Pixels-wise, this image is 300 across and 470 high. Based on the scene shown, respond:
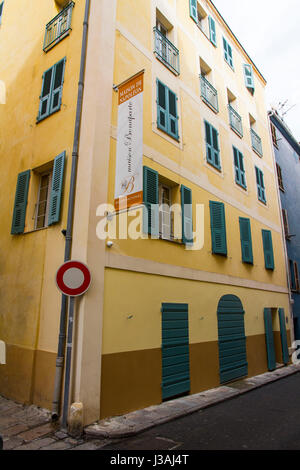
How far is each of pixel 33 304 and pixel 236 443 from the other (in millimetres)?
4340

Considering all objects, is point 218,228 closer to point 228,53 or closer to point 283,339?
point 283,339

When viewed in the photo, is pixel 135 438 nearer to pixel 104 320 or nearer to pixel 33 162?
pixel 104 320

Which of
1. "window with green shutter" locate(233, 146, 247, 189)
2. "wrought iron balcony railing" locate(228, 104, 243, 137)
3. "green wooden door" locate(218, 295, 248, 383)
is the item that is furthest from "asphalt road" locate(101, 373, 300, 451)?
"wrought iron balcony railing" locate(228, 104, 243, 137)

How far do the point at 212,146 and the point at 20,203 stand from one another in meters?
6.29

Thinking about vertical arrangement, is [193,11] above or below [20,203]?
above

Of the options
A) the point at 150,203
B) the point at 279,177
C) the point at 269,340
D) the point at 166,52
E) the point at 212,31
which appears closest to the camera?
the point at 150,203

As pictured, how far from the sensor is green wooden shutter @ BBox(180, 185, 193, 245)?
807cm

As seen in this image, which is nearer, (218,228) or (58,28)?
(58,28)

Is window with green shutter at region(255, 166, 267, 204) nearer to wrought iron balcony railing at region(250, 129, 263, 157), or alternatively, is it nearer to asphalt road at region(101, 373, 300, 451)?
wrought iron balcony railing at region(250, 129, 263, 157)

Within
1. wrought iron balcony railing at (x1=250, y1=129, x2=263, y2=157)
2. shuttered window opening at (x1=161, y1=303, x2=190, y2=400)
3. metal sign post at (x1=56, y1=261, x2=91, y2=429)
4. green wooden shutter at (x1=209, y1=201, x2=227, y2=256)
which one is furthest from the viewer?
wrought iron balcony railing at (x1=250, y1=129, x2=263, y2=157)

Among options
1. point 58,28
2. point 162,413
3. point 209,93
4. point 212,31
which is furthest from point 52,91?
point 212,31

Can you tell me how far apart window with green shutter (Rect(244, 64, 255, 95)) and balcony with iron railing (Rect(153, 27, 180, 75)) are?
20.5 feet

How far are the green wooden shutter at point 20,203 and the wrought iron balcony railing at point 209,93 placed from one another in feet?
21.2

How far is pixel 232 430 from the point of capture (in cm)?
523
